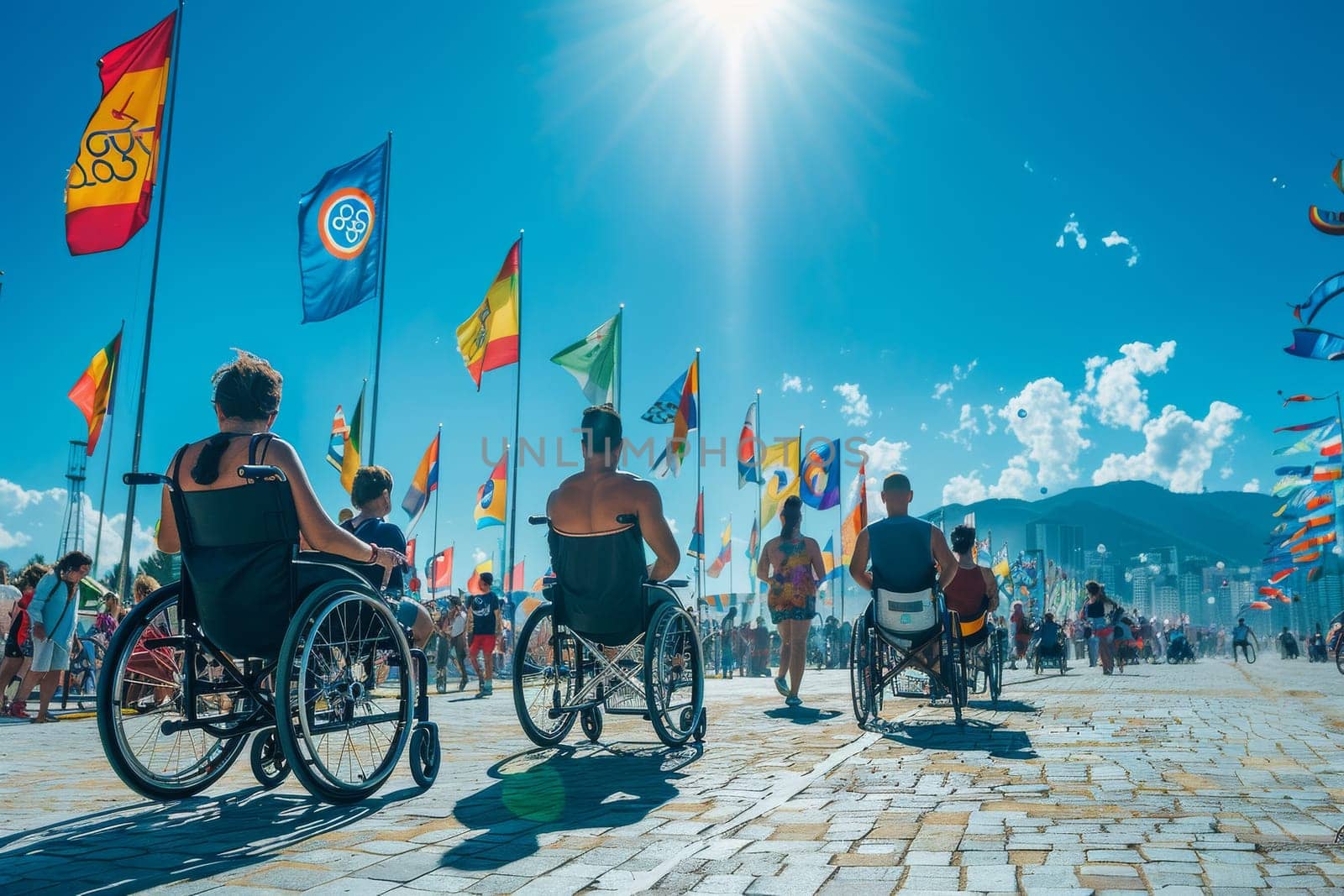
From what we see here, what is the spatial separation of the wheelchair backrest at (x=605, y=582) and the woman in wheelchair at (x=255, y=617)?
122 cm

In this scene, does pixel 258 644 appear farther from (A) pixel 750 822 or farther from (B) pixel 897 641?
(B) pixel 897 641

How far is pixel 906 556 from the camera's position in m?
6.31

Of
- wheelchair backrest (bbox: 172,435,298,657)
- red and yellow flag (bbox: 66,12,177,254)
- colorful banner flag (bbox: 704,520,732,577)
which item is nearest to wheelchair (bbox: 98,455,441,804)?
wheelchair backrest (bbox: 172,435,298,657)

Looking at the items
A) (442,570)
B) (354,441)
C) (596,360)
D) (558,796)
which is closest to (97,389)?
(354,441)

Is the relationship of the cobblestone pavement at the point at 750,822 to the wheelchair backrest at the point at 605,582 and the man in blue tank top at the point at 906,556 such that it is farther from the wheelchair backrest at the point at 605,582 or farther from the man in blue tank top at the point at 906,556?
the man in blue tank top at the point at 906,556

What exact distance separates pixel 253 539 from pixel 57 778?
2117 millimetres

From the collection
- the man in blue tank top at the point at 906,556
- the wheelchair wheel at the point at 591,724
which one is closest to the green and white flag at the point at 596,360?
the man in blue tank top at the point at 906,556

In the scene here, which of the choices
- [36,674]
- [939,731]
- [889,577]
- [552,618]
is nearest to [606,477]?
[552,618]

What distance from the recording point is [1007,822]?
286cm

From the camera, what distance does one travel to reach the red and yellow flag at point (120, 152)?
1149 cm

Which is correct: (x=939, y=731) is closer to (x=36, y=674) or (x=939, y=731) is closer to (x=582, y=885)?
(x=582, y=885)

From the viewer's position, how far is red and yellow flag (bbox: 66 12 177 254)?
37.7ft

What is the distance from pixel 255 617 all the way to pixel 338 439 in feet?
72.2

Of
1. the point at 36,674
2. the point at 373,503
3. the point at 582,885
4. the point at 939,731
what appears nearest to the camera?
the point at 582,885
